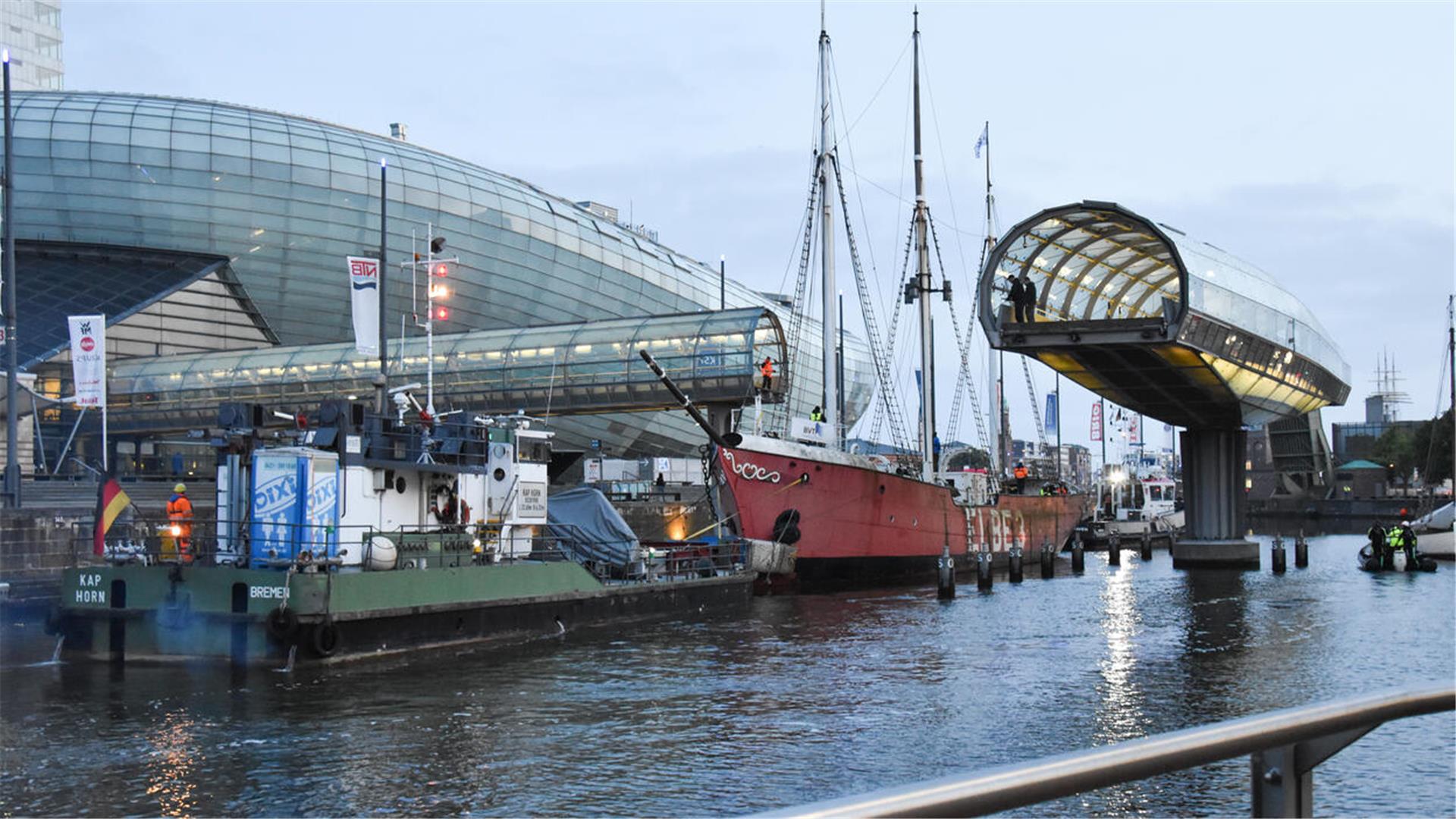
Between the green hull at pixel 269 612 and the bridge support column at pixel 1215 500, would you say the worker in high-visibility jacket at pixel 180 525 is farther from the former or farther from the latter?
the bridge support column at pixel 1215 500

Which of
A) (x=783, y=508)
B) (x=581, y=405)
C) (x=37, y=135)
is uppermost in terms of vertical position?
(x=37, y=135)

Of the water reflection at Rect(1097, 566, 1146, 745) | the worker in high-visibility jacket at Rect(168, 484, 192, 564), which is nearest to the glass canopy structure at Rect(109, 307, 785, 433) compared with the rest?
the water reflection at Rect(1097, 566, 1146, 745)

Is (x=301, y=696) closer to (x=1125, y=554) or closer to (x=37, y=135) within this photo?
(x=1125, y=554)

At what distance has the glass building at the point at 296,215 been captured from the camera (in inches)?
2970

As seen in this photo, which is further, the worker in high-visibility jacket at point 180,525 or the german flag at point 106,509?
the german flag at point 106,509

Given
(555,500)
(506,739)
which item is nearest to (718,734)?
(506,739)

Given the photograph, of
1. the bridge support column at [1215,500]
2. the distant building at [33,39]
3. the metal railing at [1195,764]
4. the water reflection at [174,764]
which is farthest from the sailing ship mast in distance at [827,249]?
the distant building at [33,39]

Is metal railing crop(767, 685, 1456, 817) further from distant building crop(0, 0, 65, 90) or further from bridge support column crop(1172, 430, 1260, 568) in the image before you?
distant building crop(0, 0, 65, 90)

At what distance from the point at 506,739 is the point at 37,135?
71062mm

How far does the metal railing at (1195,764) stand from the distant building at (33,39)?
580 ft

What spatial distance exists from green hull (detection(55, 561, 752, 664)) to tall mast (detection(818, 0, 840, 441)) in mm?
21044

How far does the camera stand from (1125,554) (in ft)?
231

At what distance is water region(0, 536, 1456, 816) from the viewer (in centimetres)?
1461

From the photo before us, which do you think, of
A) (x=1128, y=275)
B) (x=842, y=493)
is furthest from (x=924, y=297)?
(x=842, y=493)
